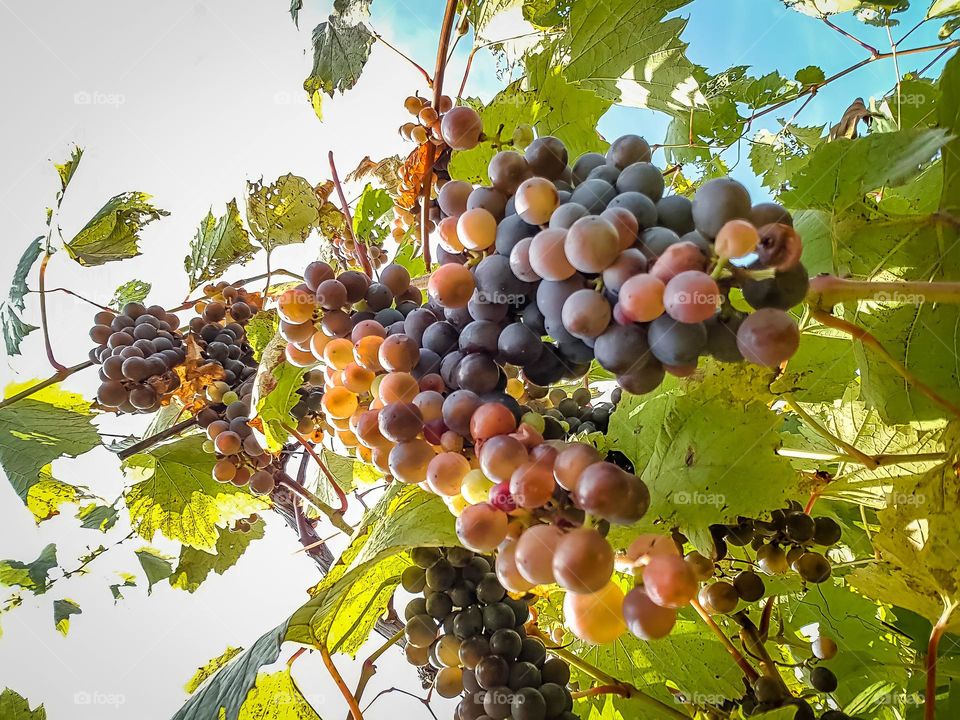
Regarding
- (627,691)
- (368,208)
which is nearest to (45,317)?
(368,208)

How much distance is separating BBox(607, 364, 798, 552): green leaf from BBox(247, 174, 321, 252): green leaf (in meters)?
0.47

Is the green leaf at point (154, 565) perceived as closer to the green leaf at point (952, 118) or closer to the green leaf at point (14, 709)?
the green leaf at point (14, 709)

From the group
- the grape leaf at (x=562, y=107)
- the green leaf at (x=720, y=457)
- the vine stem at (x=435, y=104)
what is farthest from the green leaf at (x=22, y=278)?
the green leaf at (x=720, y=457)

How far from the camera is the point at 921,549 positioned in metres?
0.38

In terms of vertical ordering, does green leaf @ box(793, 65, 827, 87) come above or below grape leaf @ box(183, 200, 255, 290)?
below

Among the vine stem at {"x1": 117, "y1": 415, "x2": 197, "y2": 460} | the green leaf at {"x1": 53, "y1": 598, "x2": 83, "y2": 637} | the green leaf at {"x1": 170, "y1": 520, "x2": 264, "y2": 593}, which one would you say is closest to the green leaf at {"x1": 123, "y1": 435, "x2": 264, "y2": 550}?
the vine stem at {"x1": 117, "y1": 415, "x2": 197, "y2": 460}

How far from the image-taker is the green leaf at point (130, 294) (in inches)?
39.4

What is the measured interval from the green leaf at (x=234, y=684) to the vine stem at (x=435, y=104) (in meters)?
0.30

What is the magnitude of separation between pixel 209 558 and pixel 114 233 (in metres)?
0.49

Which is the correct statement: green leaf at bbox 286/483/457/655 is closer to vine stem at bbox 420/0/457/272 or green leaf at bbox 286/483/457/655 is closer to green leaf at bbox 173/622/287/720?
green leaf at bbox 173/622/287/720

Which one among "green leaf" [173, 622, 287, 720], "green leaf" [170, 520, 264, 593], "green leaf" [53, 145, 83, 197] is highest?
"green leaf" [53, 145, 83, 197]

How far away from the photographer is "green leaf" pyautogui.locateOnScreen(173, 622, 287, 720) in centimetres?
36

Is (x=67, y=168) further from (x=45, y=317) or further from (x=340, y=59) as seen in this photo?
(x=340, y=59)

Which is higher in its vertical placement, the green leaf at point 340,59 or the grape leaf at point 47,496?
the green leaf at point 340,59
